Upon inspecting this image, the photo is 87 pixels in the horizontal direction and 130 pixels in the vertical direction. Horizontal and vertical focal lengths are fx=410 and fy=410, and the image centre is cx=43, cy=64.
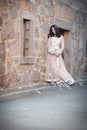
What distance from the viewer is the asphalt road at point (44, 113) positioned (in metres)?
5.73

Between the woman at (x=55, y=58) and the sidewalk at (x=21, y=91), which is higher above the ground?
the woman at (x=55, y=58)

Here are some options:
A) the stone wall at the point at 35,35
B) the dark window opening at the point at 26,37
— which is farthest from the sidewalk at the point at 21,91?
the dark window opening at the point at 26,37

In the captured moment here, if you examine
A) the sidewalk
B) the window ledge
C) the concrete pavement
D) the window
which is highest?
the window

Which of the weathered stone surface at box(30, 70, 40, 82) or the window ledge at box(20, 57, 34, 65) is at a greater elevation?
the window ledge at box(20, 57, 34, 65)

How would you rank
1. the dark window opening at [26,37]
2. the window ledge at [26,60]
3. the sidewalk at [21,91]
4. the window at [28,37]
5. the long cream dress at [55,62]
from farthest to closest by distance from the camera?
the long cream dress at [55,62]
the dark window opening at [26,37]
the window at [28,37]
the window ledge at [26,60]
the sidewalk at [21,91]

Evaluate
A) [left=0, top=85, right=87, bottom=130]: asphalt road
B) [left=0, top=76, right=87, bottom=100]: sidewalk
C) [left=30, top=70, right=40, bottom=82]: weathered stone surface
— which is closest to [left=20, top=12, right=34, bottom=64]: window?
[left=30, top=70, right=40, bottom=82]: weathered stone surface

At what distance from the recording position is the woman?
41.5ft

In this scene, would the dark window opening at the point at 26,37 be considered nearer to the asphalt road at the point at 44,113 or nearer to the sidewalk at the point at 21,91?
the sidewalk at the point at 21,91

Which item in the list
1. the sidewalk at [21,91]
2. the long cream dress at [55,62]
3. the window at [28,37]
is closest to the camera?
the sidewalk at [21,91]

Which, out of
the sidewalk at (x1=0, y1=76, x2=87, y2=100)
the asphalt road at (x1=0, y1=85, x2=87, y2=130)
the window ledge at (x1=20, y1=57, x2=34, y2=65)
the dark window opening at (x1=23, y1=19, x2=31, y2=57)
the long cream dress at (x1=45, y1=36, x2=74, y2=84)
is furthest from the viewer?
the long cream dress at (x1=45, y1=36, x2=74, y2=84)

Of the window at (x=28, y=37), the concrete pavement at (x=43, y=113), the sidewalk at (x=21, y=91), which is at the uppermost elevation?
the window at (x=28, y=37)

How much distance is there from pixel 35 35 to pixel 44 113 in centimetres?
565

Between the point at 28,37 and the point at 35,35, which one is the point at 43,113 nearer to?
the point at 28,37

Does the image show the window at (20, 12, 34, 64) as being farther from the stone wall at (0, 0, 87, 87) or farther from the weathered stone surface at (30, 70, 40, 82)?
the weathered stone surface at (30, 70, 40, 82)
